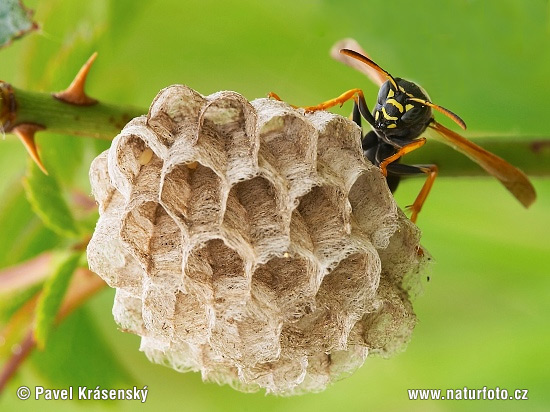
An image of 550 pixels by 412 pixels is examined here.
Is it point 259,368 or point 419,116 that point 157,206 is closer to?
point 259,368

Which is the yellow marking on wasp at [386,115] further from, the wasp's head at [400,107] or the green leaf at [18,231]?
the green leaf at [18,231]

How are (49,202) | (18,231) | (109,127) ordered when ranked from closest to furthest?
(109,127), (49,202), (18,231)

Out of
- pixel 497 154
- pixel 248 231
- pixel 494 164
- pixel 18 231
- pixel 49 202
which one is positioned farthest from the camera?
pixel 18 231

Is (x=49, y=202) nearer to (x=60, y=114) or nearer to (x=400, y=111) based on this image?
(x=60, y=114)

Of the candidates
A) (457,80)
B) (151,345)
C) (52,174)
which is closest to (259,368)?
(151,345)

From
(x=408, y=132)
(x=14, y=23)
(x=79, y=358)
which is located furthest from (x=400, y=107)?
(x=79, y=358)

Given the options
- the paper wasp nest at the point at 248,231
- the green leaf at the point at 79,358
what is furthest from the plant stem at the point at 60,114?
the green leaf at the point at 79,358
